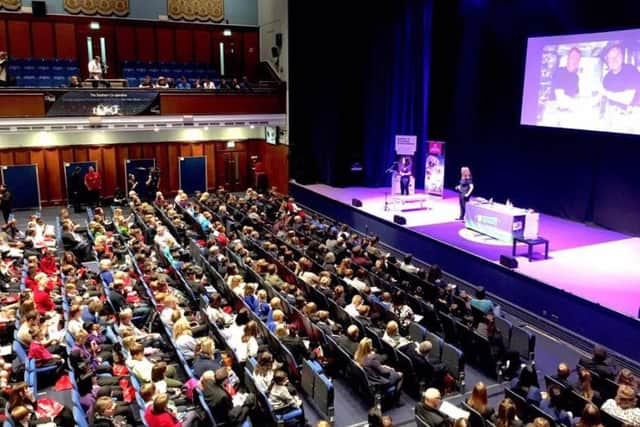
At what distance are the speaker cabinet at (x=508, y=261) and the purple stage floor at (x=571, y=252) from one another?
0.53 feet

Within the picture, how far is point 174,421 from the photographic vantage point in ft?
18.3

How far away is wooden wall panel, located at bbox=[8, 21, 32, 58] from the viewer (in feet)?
63.3

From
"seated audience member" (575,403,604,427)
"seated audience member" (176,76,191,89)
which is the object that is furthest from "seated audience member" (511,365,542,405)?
"seated audience member" (176,76,191,89)

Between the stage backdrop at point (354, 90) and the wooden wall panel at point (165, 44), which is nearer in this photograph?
the stage backdrop at point (354, 90)

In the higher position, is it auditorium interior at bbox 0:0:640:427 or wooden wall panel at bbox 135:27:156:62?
wooden wall panel at bbox 135:27:156:62

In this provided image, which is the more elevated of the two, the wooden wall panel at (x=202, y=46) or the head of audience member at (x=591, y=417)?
the wooden wall panel at (x=202, y=46)

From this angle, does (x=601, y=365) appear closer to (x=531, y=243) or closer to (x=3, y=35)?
(x=531, y=243)

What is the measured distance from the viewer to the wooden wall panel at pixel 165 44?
21.3m

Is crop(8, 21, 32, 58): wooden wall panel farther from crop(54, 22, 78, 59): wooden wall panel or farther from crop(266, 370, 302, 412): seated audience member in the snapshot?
crop(266, 370, 302, 412): seated audience member

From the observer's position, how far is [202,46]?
72.0 ft

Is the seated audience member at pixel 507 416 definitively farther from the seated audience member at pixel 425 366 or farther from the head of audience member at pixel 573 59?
the head of audience member at pixel 573 59

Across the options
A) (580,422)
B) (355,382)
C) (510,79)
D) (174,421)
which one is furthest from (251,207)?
(580,422)

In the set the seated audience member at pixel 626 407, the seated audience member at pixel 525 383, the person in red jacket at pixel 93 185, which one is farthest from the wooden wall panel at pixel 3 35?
the seated audience member at pixel 626 407

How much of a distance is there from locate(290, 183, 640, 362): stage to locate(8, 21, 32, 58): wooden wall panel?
12329mm
